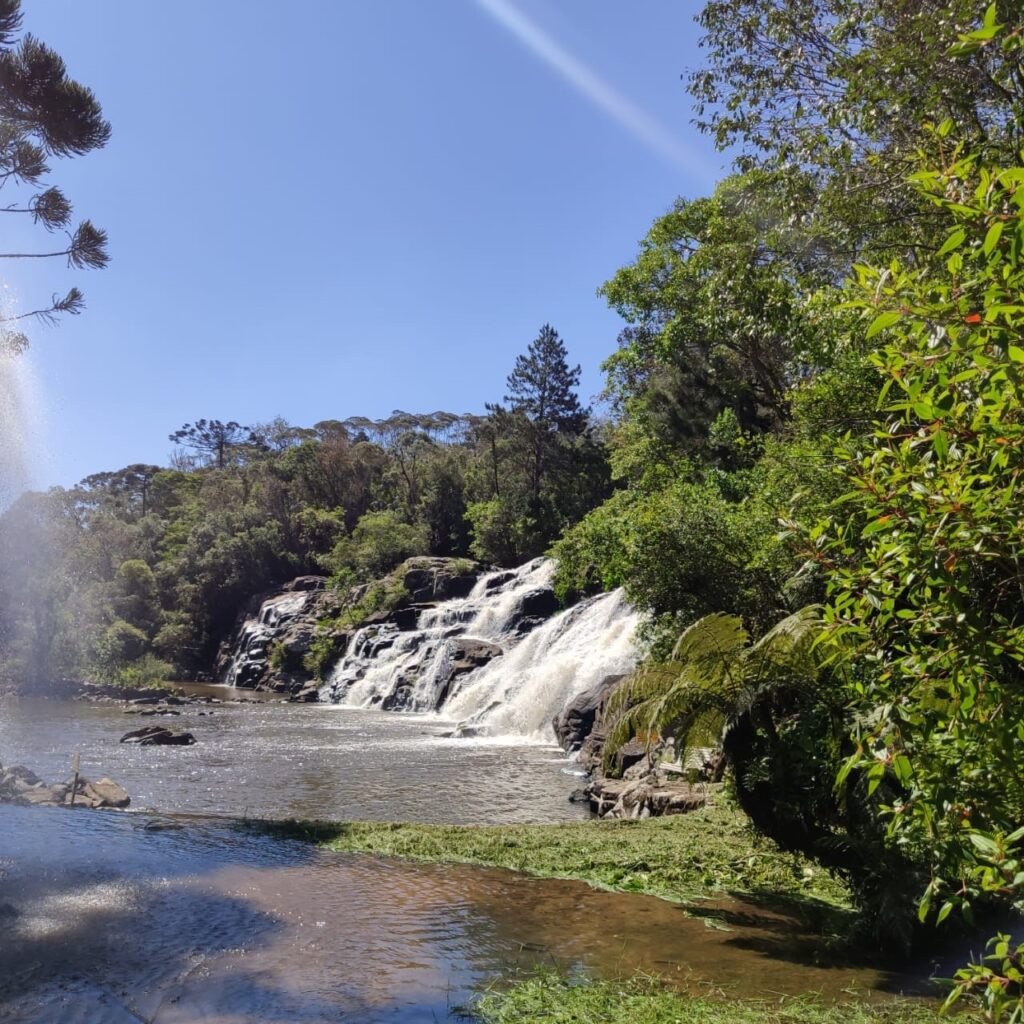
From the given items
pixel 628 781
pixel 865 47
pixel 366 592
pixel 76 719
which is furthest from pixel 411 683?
pixel 865 47

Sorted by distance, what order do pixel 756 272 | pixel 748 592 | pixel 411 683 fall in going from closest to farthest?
pixel 748 592 < pixel 756 272 < pixel 411 683

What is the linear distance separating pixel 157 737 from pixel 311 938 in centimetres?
1663

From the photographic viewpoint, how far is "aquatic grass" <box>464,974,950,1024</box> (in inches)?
173

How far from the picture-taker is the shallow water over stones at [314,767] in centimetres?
1299

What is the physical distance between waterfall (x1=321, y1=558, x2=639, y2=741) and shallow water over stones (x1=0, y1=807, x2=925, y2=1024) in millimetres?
8862

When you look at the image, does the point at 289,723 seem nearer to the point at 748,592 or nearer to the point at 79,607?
the point at 748,592

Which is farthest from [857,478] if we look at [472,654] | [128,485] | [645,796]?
[128,485]

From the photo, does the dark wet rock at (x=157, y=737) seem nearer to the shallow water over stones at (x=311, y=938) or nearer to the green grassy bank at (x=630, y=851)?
the green grassy bank at (x=630, y=851)

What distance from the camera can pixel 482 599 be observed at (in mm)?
35562

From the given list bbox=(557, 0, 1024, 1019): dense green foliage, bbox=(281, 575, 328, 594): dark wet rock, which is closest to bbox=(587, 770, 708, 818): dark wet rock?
bbox=(557, 0, 1024, 1019): dense green foliage

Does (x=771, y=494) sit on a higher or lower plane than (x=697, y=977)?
higher

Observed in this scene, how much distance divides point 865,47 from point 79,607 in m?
43.4

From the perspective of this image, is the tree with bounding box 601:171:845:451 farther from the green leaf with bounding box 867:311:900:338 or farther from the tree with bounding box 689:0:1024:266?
the green leaf with bounding box 867:311:900:338

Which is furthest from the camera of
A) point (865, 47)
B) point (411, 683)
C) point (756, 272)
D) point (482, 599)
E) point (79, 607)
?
point (79, 607)
